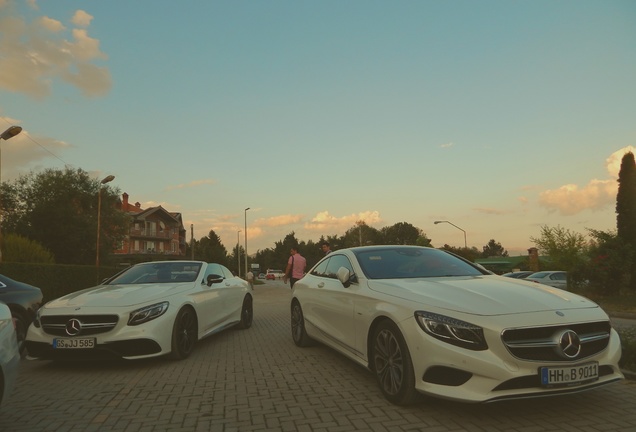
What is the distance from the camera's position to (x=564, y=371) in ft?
11.3

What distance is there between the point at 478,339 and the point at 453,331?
19 centimetres

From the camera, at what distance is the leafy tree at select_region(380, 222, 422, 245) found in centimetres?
11849

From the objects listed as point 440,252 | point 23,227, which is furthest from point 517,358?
point 23,227

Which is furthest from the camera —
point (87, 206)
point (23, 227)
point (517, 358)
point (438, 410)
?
point (87, 206)

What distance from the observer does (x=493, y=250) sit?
545 ft

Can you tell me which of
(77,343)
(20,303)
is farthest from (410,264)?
(20,303)

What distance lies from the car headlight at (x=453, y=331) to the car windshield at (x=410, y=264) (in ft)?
4.14

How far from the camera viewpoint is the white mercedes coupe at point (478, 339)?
135 inches

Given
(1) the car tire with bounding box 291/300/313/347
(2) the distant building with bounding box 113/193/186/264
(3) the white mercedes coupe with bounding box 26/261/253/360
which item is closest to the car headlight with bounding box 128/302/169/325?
(3) the white mercedes coupe with bounding box 26/261/253/360

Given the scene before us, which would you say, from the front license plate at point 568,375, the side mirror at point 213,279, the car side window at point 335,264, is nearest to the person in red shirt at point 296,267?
the side mirror at point 213,279

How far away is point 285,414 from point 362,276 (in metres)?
1.72

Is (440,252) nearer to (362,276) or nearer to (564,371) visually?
(362,276)

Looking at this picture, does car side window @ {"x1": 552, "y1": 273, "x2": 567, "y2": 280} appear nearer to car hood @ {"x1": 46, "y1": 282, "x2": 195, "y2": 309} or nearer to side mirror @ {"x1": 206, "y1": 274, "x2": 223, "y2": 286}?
side mirror @ {"x1": 206, "y1": 274, "x2": 223, "y2": 286}

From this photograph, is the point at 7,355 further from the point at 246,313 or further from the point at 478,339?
the point at 246,313
